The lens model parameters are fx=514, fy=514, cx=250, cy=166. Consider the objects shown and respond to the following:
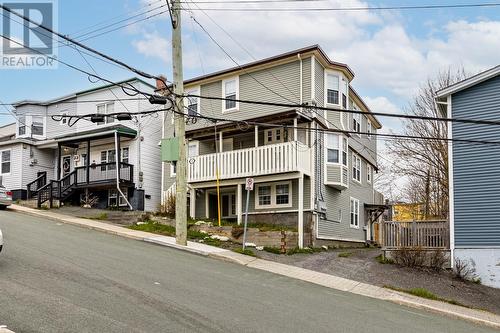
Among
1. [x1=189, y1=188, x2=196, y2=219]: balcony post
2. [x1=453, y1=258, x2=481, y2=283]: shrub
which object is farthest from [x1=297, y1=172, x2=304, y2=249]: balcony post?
[x1=453, y1=258, x2=481, y2=283]: shrub

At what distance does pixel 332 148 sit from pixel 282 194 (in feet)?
11.1

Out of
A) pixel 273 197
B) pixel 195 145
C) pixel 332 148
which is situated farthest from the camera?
pixel 195 145

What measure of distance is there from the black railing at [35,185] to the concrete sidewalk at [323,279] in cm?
1102

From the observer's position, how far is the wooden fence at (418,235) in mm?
18109

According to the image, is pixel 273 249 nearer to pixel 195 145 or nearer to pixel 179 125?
pixel 179 125

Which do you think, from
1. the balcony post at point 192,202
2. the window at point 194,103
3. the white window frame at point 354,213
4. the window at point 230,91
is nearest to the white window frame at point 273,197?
the balcony post at point 192,202

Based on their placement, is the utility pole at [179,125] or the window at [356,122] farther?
the window at [356,122]

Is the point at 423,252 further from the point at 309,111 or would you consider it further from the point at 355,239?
the point at 355,239

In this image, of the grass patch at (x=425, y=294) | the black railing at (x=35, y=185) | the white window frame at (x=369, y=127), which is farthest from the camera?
the white window frame at (x=369, y=127)

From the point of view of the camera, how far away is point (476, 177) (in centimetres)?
1786

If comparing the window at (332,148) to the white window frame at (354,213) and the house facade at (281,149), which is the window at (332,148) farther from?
the white window frame at (354,213)

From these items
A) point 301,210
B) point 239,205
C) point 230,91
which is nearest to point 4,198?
point 239,205

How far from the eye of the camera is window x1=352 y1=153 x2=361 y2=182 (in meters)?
28.4

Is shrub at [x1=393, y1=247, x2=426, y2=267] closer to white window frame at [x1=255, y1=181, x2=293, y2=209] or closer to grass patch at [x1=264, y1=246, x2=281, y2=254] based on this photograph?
grass patch at [x1=264, y1=246, x2=281, y2=254]
